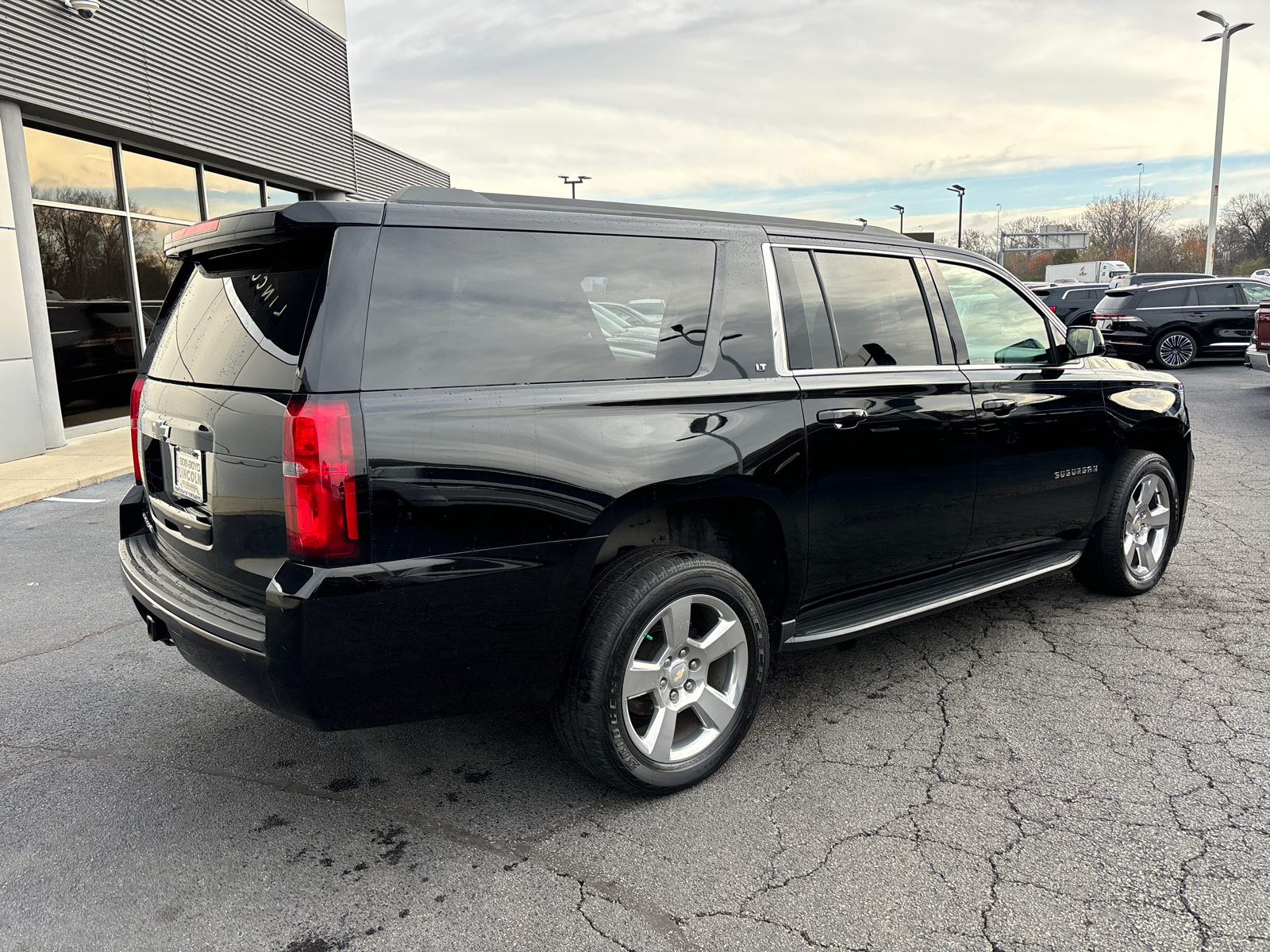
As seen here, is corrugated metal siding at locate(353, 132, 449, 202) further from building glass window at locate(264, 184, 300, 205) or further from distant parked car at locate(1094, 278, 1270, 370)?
distant parked car at locate(1094, 278, 1270, 370)

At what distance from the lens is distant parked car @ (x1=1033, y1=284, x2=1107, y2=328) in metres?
23.3

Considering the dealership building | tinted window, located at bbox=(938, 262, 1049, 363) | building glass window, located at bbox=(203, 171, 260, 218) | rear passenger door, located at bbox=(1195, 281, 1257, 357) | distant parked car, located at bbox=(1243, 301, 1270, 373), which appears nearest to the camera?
tinted window, located at bbox=(938, 262, 1049, 363)

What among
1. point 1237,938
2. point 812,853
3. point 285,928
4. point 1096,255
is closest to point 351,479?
point 285,928

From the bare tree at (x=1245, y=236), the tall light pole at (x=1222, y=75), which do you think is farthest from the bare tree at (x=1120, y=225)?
the tall light pole at (x=1222, y=75)

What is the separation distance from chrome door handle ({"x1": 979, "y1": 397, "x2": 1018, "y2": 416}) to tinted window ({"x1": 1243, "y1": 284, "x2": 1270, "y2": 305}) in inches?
689

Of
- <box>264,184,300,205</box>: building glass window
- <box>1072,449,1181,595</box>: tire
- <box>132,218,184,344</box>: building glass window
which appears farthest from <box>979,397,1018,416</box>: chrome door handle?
<box>264,184,300,205</box>: building glass window

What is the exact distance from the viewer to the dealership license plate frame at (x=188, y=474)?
9.05ft

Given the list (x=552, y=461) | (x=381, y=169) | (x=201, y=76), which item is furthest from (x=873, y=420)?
(x=381, y=169)

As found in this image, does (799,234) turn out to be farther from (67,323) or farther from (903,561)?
(67,323)

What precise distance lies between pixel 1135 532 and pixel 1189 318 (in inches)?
616

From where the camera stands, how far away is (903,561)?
11.8 ft

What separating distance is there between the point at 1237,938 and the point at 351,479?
8.01ft

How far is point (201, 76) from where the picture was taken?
13.2m

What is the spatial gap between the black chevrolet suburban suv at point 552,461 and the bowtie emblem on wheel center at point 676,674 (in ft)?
0.05
